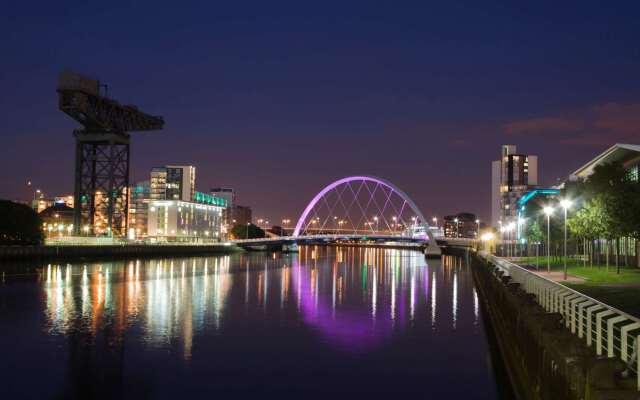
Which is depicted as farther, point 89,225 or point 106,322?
point 89,225

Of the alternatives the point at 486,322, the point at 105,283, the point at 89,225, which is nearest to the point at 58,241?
the point at 89,225

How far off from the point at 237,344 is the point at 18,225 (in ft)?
221

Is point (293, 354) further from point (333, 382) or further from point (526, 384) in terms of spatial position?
point (526, 384)

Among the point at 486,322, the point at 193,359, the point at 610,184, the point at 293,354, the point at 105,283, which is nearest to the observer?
the point at 193,359

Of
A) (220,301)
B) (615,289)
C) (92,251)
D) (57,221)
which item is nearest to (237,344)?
(220,301)

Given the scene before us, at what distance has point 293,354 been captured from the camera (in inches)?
983

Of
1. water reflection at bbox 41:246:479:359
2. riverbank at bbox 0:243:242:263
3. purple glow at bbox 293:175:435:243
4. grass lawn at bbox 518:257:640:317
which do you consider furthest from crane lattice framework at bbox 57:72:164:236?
grass lawn at bbox 518:257:640:317

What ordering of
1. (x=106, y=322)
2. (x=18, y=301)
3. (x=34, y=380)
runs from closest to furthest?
(x=34, y=380), (x=106, y=322), (x=18, y=301)

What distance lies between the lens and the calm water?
784 inches

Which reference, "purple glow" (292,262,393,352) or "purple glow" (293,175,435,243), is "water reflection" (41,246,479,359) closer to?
"purple glow" (292,262,393,352)

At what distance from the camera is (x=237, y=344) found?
87.6 feet

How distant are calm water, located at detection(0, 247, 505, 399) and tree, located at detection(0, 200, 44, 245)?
35929 mm

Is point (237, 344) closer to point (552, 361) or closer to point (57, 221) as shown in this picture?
point (552, 361)

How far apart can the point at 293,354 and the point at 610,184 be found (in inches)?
1125
